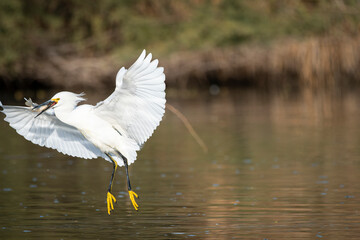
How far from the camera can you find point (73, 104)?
834 cm

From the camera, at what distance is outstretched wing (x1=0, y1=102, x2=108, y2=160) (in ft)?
29.8

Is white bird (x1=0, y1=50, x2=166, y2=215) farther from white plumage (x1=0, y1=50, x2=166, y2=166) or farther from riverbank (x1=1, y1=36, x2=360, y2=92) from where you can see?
riverbank (x1=1, y1=36, x2=360, y2=92)

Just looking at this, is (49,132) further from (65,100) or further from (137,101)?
(137,101)

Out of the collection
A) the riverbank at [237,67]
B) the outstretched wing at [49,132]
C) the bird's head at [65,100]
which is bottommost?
the riverbank at [237,67]

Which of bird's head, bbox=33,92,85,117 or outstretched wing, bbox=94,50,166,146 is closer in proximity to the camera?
outstretched wing, bbox=94,50,166,146

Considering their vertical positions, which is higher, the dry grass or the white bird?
the white bird

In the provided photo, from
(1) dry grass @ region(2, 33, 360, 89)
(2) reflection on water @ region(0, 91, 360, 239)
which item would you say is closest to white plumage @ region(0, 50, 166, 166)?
(2) reflection on water @ region(0, 91, 360, 239)

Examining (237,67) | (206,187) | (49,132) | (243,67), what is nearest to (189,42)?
(237,67)

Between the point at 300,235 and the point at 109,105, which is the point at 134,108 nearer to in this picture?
the point at 109,105

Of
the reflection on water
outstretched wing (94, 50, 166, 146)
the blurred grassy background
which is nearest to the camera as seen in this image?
the reflection on water

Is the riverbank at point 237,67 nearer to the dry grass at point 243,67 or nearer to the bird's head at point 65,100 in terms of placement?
the dry grass at point 243,67

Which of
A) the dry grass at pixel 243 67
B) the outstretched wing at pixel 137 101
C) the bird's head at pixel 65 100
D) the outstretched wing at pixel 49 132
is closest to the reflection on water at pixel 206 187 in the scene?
the outstretched wing at pixel 49 132

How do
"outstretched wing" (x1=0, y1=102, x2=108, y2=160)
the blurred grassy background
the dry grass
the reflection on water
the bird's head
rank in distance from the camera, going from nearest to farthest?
1. the reflection on water
2. the bird's head
3. "outstretched wing" (x1=0, y1=102, x2=108, y2=160)
4. the dry grass
5. the blurred grassy background

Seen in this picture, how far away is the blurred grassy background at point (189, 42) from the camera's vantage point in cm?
3245
